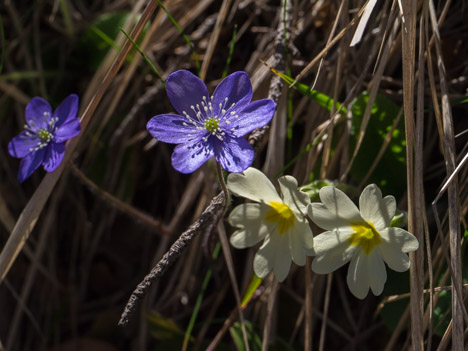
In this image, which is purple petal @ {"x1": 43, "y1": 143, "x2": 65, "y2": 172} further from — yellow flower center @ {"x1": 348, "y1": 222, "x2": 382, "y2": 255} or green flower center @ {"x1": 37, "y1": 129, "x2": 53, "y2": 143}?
yellow flower center @ {"x1": 348, "y1": 222, "x2": 382, "y2": 255}

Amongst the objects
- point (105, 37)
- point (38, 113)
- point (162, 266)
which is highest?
point (105, 37)

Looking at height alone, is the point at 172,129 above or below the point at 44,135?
below

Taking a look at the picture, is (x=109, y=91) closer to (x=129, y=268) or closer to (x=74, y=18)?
(x=74, y=18)

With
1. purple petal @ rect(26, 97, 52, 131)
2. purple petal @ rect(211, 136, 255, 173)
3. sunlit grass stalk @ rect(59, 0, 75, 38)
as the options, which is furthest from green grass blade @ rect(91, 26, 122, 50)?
purple petal @ rect(211, 136, 255, 173)

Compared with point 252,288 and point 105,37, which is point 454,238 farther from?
point 105,37

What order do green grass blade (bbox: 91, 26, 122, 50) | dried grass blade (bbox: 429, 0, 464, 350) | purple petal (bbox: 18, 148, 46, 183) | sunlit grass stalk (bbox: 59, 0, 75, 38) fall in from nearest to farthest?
dried grass blade (bbox: 429, 0, 464, 350) → purple petal (bbox: 18, 148, 46, 183) → green grass blade (bbox: 91, 26, 122, 50) → sunlit grass stalk (bbox: 59, 0, 75, 38)

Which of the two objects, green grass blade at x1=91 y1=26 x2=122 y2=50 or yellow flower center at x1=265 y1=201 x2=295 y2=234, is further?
green grass blade at x1=91 y1=26 x2=122 y2=50

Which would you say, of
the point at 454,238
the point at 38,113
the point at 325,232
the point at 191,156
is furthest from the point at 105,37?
the point at 454,238
